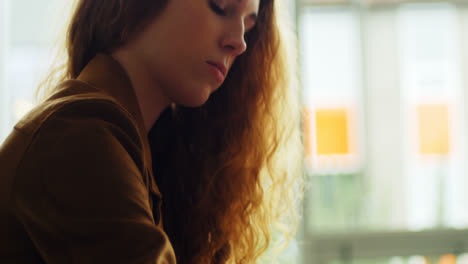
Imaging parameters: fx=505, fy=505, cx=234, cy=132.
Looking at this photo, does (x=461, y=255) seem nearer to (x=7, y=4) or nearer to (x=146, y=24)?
(x=146, y=24)

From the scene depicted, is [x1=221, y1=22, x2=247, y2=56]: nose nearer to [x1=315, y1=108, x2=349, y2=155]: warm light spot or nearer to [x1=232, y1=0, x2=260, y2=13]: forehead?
[x1=232, y1=0, x2=260, y2=13]: forehead

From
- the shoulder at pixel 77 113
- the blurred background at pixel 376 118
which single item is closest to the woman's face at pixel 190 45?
the shoulder at pixel 77 113

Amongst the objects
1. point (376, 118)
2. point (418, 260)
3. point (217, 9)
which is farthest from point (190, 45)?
point (418, 260)

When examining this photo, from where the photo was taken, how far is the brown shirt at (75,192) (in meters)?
0.53

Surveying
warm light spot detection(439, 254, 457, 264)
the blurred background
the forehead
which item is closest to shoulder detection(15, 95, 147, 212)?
the forehead

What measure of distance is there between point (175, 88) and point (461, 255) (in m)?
2.65

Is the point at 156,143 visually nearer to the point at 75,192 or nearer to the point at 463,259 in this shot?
the point at 75,192

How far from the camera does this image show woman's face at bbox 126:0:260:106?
826 millimetres

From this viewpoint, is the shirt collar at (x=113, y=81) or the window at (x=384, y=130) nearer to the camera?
the shirt collar at (x=113, y=81)

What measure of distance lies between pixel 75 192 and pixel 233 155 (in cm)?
67

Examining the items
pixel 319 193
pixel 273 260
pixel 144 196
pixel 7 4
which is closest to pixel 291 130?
pixel 273 260

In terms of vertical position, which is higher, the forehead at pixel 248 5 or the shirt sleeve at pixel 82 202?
the forehead at pixel 248 5

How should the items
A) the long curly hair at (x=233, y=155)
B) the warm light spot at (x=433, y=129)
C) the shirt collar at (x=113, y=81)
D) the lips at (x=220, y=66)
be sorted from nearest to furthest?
1. the shirt collar at (x=113, y=81)
2. the lips at (x=220, y=66)
3. the long curly hair at (x=233, y=155)
4. the warm light spot at (x=433, y=129)

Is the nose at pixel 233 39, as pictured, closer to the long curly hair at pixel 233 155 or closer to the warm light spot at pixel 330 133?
the long curly hair at pixel 233 155
